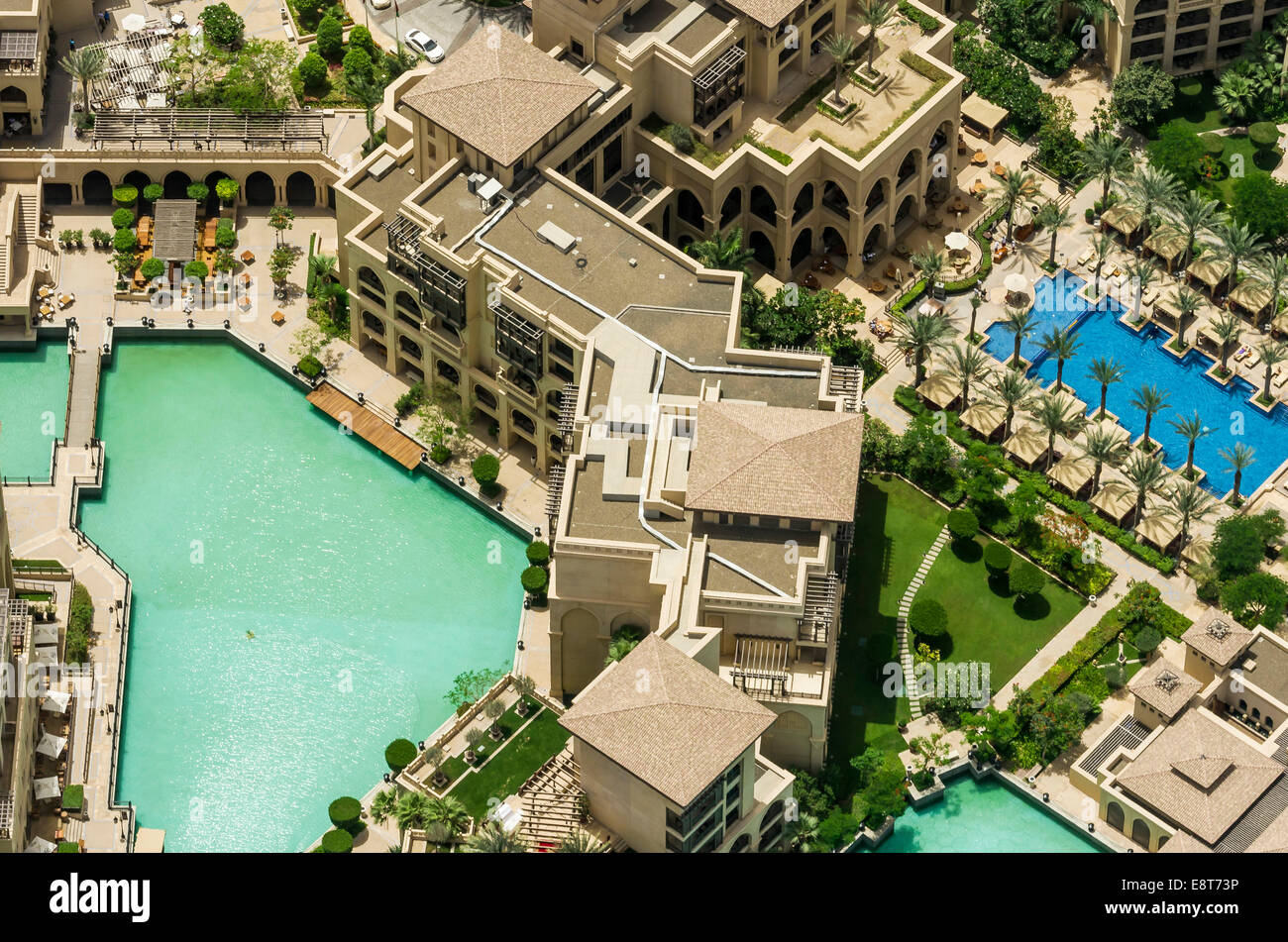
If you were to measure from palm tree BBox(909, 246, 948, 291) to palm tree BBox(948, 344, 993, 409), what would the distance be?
5318mm

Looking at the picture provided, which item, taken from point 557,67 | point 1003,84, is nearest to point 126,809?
point 557,67

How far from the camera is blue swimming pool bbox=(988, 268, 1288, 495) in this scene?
16812cm

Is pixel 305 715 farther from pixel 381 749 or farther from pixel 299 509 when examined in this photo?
pixel 299 509

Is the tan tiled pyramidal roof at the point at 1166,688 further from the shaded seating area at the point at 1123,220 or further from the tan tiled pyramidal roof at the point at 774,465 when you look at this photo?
the shaded seating area at the point at 1123,220

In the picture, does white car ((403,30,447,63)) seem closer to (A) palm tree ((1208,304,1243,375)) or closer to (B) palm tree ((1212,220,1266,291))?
(B) palm tree ((1212,220,1266,291))

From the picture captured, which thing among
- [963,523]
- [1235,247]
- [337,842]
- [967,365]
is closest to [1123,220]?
[1235,247]

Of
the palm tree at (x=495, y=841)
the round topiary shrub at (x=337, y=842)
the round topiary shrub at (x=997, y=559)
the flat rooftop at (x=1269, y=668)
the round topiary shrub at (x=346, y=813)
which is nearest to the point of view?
the palm tree at (x=495, y=841)

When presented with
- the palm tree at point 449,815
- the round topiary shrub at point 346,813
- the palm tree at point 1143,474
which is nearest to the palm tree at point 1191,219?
the palm tree at point 1143,474

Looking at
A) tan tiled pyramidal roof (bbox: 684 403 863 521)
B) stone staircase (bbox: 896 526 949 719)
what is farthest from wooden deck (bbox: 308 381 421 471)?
stone staircase (bbox: 896 526 949 719)

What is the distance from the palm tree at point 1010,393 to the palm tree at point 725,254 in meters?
18.1

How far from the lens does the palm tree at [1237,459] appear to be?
537 ft

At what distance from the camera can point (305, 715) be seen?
154 metres

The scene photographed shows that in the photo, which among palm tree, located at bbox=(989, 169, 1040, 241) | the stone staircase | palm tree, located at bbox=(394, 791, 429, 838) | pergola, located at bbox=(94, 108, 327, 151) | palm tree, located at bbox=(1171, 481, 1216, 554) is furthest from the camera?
pergola, located at bbox=(94, 108, 327, 151)
